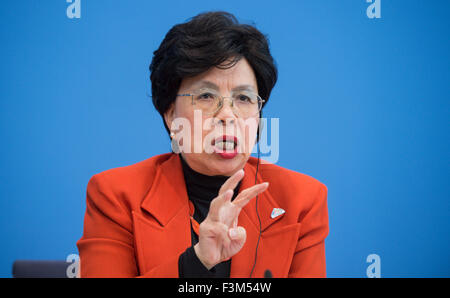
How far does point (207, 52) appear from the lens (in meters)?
1.30

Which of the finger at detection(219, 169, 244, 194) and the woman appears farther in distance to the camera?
the woman

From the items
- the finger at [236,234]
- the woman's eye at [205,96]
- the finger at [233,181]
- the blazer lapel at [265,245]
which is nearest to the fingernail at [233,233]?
the finger at [236,234]

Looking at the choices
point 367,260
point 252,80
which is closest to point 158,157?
point 252,80

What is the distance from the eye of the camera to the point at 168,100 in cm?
143

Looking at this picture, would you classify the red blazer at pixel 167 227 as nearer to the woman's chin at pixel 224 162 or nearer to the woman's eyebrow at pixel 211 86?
the woman's chin at pixel 224 162

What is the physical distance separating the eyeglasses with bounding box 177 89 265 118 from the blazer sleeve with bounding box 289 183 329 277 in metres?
0.41

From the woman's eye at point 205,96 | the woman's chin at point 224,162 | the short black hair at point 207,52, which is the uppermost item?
the short black hair at point 207,52

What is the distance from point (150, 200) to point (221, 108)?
395 millimetres

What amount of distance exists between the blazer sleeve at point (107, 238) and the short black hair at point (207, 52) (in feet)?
1.34

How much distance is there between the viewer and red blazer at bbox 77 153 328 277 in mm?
1234

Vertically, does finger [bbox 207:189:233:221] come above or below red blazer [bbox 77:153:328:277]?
above

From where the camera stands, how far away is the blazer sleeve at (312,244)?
4.32ft

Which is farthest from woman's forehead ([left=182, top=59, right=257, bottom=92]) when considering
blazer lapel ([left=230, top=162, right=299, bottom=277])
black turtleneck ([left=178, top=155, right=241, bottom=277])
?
blazer lapel ([left=230, top=162, right=299, bottom=277])

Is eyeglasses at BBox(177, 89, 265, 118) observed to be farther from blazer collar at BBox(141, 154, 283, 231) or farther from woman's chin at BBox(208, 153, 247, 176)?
blazer collar at BBox(141, 154, 283, 231)
